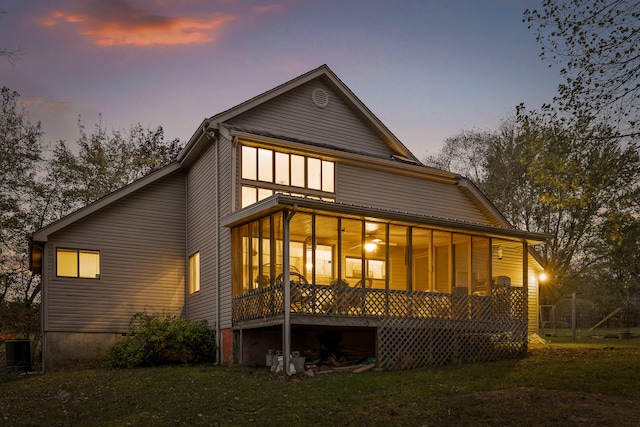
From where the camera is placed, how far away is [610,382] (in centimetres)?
1430

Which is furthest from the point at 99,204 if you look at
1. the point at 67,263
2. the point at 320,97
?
the point at 320,97

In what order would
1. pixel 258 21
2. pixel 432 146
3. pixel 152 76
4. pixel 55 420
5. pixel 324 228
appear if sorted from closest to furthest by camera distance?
1. pixel 55 420
2. pixel 324 228
3. pixel 258 21
4. pixel 152 76
5. pixel 432 146

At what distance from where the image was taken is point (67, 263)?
866 inches

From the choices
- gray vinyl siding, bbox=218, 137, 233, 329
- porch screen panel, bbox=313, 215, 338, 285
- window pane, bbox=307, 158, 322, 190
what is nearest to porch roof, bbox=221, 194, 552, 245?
gray vinyl siding, bbox=218, 137, 233, 329

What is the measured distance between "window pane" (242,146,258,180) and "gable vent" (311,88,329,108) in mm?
3831

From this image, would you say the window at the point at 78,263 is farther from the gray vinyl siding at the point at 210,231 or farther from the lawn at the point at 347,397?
the lawn at the point at 347,397

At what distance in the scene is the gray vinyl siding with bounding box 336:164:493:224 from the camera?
74.6 ft

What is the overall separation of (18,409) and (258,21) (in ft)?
42.9

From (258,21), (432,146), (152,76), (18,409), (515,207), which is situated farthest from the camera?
(432,146)

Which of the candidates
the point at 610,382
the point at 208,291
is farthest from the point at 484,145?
the point at 610,382

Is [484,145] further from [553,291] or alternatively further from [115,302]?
[115,302]

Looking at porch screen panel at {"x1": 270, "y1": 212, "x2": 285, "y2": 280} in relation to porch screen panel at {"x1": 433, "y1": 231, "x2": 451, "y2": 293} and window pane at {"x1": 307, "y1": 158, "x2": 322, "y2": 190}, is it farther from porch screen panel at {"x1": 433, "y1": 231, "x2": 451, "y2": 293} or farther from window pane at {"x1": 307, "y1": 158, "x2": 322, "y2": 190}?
porch screen panel at {"x1": 433, "y1": 231, "x2": 451, "y2": 293}

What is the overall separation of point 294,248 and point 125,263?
589 cm

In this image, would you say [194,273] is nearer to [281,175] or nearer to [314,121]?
[281,175]
